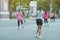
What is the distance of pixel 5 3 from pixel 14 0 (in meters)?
18.1

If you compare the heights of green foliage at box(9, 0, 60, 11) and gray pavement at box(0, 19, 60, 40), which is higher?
gray pavement at box(0, 19, 60, 40)

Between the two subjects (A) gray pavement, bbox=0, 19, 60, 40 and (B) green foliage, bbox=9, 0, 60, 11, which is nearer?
(A) gray pavement, bbox=0, 19, 60, 40

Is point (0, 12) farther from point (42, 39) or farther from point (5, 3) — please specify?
point (42, 39)

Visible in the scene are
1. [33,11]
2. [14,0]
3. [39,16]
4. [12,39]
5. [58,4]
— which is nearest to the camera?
[12,39]

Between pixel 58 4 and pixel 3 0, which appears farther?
pixel 58 4

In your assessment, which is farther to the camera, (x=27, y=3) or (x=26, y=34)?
(x=27, y=3)

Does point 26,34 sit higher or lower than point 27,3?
higher

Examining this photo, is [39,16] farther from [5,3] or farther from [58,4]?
[58,4]

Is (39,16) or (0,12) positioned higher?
(39,16)

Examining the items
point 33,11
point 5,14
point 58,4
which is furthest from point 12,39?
point 58,4

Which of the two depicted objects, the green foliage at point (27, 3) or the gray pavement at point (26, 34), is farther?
the green foliage at point (27, 3)

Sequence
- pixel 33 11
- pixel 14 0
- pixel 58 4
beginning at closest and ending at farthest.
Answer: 1. pixel 33 11
2. pixel 14 0
3. pixel 58 4

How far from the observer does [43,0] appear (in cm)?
6819

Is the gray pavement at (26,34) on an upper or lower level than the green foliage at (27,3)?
upper
